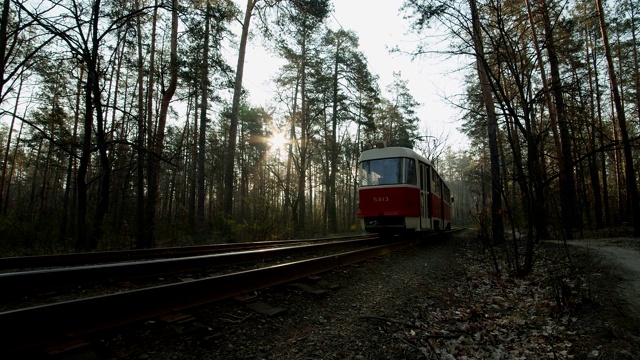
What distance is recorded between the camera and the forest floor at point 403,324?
2.50 meters

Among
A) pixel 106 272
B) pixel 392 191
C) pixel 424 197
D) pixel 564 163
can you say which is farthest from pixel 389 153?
pixel 106 272

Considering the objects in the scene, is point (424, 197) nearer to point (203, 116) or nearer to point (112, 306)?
point (112, 306)

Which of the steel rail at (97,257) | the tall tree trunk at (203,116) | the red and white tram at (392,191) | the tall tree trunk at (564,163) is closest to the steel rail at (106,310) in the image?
the steel rail at (97,257)

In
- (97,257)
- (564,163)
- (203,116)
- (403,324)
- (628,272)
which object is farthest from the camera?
(203,116)

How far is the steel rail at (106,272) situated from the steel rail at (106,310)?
4.62 feet

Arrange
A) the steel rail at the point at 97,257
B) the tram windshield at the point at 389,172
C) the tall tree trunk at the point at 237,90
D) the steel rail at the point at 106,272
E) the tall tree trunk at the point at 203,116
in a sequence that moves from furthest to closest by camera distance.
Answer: the tall tree trunk at the point at 237,90, the tall tree trunk at the point at 203,116, the tram windshield at the point at 389,172, the steel rail at the point at 97,257, the steel rail at the point at 106,272

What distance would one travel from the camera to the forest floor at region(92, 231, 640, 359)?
2.50 m

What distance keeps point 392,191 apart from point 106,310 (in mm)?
8538

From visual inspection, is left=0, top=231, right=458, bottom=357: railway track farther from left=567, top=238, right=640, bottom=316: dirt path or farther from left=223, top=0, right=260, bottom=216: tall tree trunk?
left=223, top=0, right=260, bottom=216: tall tree trunk

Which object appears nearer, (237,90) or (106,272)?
(106,272)

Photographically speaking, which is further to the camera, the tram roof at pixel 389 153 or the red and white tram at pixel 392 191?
the tram roof at pixel 389 153

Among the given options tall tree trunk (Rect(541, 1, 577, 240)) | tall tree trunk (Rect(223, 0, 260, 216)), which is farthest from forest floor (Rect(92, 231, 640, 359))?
tall tree trunk (Rect(223, 0, 260, 216))

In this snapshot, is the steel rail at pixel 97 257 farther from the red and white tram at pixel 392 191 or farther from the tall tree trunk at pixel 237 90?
the tall tree trunk at pixel 237 90

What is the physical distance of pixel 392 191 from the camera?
9938 mm
